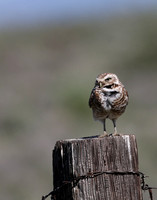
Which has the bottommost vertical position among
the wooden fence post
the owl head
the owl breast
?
the wooden fence post

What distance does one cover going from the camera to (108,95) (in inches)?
311

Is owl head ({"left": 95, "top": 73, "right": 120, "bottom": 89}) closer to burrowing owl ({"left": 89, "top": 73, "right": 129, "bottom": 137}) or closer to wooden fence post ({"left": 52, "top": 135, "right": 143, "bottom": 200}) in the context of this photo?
burrowing owl ({"left": 89, "top": 73, "right": 129, "bottom": 137})

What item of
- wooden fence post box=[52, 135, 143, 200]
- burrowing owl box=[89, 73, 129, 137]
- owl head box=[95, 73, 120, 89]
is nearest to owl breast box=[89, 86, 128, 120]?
burrowing owl box=[89, 73, 129, 137]

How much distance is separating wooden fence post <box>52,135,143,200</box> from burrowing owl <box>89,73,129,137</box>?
2378mm

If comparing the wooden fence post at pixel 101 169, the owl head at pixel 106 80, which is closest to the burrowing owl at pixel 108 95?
the owl head at pixel 106 80

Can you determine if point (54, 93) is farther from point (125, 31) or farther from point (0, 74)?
point (125, 31)

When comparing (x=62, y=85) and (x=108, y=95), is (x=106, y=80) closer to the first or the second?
(x=108, y=95)

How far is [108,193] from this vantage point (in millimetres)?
5352

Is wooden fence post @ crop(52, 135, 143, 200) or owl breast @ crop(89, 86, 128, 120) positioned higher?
owl breast @ crop(89, 86, 128, 120)

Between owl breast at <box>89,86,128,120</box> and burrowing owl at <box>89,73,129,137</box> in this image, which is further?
owl breast at <box>89,86,128,120</box>

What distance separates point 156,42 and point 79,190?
21.4m

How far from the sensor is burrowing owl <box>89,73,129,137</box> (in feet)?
25.4

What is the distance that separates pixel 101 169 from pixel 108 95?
2.60 m

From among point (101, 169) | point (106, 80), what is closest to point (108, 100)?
point (106, 80)
